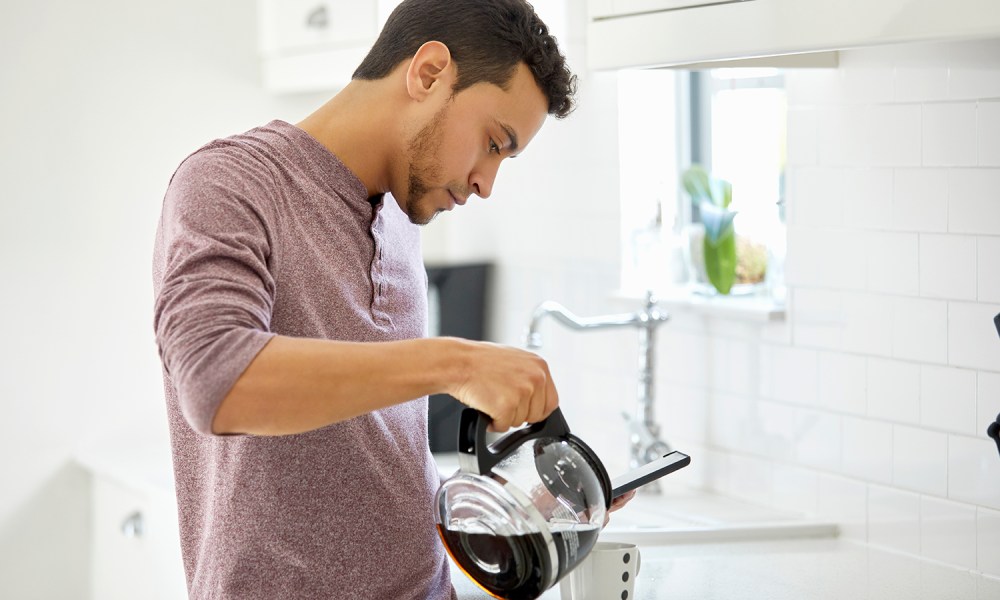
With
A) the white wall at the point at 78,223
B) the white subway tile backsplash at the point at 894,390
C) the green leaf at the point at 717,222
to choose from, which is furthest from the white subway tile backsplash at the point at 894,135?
the white wall at the point at 78,223

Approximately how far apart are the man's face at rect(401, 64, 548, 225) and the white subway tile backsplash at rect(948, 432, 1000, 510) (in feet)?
2.81

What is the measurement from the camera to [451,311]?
2699 mm

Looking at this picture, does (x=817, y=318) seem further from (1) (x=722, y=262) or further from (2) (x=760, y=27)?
(2) (x=760, y=27)

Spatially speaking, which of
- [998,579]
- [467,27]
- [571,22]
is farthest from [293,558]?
[571,22]

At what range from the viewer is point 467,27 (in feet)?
3.93

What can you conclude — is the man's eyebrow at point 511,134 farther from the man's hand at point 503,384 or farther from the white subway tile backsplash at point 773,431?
the white subway tile backsplash at point 773,431

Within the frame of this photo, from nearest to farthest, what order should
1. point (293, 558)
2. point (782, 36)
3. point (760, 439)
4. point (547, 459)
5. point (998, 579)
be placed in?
point (547, 459), point (293, 558), point (782, 36), point (998, 579), point (760, 439)

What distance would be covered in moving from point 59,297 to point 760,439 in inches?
64.0

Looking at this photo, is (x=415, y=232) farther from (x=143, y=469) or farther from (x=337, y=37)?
(x=143, y=469)

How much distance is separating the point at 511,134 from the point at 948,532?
3.20ft

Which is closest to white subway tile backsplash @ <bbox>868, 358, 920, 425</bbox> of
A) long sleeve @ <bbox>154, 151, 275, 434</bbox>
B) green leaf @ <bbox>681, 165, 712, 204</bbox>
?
green leaf @ <bbox>681, 165, 712, 204</bbox>

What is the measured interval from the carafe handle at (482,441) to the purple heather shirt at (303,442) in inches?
8.1

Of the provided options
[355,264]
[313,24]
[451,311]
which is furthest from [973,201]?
[313,24]

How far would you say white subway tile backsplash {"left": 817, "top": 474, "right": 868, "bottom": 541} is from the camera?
181cm
